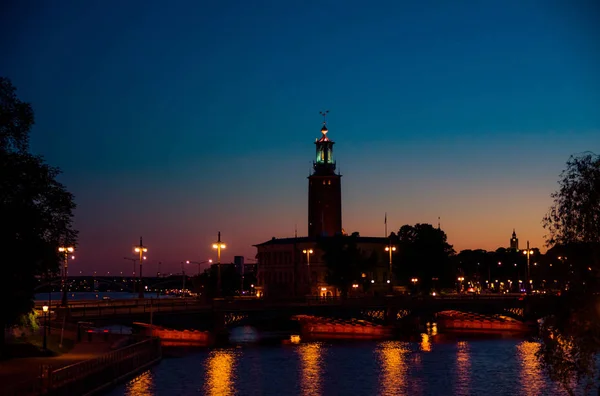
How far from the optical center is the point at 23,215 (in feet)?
177

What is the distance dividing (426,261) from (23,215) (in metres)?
121

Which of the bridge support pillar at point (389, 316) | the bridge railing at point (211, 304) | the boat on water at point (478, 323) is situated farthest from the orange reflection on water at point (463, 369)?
the boat on water at point (478, 323)

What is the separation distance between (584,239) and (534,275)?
10.3 feet

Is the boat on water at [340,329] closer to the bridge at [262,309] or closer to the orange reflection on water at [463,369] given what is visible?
the bridge at [262,309]

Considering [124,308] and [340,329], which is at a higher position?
[124,308]

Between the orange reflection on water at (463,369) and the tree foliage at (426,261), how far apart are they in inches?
2279

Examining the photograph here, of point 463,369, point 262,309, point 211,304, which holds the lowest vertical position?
point 463,369

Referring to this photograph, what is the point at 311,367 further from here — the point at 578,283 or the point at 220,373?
the point at 578,283

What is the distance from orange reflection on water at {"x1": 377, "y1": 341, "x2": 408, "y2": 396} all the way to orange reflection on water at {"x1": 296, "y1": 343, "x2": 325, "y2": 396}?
539 centimetres

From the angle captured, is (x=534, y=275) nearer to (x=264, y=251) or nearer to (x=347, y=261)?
(x=347, y=261)

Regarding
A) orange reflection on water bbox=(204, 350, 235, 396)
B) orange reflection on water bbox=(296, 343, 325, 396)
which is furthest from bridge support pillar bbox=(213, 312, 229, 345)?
orange reflection on water bbox=(296, 343, 325, 396)

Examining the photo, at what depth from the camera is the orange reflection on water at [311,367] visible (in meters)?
69.5

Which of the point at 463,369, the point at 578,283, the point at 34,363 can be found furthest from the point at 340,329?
the point at 578,283

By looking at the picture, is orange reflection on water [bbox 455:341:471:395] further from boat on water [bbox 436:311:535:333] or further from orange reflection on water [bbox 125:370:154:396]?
boat on water [bbox 436:311:535:333]
